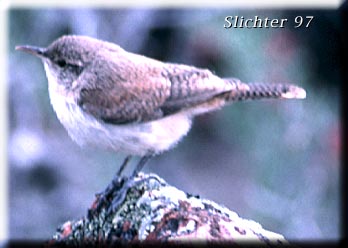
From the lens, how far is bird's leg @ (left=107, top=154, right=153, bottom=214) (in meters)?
3.23

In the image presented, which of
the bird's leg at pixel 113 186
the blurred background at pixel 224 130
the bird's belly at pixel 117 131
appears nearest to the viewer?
the bird's belly at pixel 117 131

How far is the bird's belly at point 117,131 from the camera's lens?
3213 mm

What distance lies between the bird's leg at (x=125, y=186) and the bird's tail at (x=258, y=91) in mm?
560

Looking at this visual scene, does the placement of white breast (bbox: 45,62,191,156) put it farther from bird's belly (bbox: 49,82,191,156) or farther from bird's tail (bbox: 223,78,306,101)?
bird's tail (bbox: 223,78,306,101)

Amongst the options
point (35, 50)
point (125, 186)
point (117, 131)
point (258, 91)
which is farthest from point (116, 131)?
point (258, 91)

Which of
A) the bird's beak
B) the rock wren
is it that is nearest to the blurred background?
the bird's beak

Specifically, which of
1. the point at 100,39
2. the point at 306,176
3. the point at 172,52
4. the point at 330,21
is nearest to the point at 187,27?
the point at 172,52

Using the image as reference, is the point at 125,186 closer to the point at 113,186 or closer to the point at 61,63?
the point at 113,186

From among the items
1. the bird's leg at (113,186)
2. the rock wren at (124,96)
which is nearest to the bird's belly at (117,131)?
the rock wren at (124,96)

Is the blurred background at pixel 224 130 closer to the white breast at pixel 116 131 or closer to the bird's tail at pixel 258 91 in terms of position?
the bird's tail at pixel 258 91

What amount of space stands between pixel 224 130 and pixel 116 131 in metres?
0.72

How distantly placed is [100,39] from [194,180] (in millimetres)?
968

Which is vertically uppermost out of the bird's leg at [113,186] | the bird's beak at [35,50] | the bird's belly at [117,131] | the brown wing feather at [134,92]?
the bird's beak at [35,50]

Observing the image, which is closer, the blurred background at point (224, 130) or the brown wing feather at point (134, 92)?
the brown wing feather at point (134, 92)
